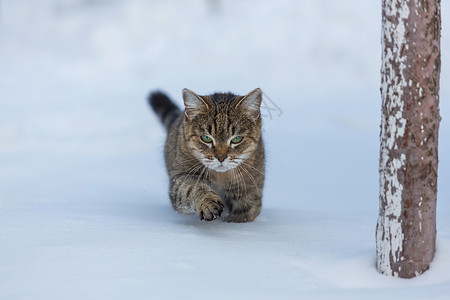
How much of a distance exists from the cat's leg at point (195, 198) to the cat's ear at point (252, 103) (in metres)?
0.53

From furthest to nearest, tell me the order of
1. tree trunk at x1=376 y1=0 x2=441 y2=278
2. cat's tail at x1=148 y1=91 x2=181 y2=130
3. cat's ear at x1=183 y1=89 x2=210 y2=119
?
cat's tail at x1=148 y1=91 x2=181 y2=130 < cat's ear at x1=183 y1=89 x2=210 y2=119 < tree trunk at x1=376 y1=0 x2=441 y2=278

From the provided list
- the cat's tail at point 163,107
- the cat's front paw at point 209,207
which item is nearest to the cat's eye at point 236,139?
the cat's front paw at point 209,207

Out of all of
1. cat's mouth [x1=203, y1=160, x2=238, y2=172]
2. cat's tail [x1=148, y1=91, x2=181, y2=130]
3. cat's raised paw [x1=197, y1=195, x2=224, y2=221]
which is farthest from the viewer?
cat's tail [x1=148, y1=91, x2=181, y2=130]

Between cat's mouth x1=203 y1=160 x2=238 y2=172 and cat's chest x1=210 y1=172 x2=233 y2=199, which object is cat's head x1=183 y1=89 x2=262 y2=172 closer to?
cat's mouth x1=203 y1=160 x2=238 y2=172

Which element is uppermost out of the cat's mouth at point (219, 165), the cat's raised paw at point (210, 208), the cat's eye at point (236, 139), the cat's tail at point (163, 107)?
the cat's tail at point (163, 107)

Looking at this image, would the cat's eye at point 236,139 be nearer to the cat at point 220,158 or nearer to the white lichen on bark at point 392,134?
the cat at point 220,158

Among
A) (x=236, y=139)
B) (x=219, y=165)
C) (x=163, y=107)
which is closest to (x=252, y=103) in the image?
(x=236, y=139)

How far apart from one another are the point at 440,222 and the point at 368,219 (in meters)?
0.48

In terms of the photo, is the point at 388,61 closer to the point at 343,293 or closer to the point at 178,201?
the point at 343,293

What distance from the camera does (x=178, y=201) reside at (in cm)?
345

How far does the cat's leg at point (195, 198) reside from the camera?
9.83ft

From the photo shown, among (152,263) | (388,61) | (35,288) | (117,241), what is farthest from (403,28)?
(35,288)

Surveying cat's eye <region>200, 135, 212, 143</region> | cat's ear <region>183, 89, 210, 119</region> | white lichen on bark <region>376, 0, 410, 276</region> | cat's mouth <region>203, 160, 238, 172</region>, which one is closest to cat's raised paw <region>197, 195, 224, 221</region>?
cat's mouth <region>203, 160, 238, 172</region>

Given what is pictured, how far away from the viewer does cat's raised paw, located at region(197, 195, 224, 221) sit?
2.98m
